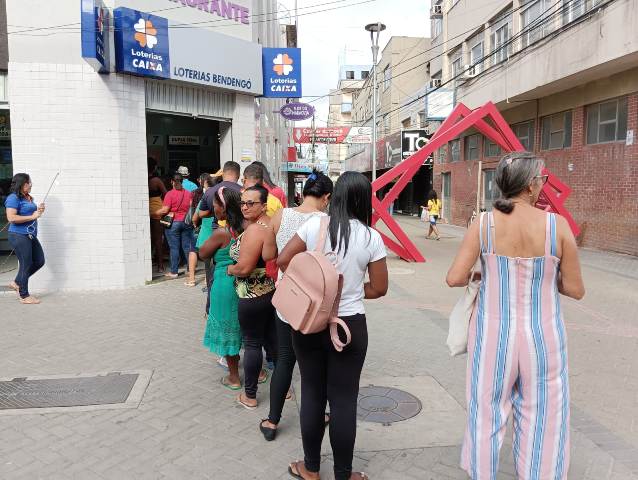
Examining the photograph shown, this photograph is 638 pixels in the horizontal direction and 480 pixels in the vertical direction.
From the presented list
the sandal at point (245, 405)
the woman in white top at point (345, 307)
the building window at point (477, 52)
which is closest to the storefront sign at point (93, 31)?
the sandal at point (245, 405)

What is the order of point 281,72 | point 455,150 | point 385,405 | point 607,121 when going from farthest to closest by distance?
point 455,150 → point 607,121 → point 281,72 → point 385,405

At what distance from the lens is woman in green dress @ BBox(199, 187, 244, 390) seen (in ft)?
13.3

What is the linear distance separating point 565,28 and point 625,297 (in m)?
7.42

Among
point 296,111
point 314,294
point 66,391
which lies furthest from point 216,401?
point 296,111

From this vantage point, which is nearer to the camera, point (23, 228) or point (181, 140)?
point (23, 228)

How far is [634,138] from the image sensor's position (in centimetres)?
1144

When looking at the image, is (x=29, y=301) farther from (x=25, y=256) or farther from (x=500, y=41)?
(x=500, y=41)

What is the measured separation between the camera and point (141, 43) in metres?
7.96

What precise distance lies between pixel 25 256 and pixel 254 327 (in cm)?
468

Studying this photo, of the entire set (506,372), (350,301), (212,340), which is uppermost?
(350,301)

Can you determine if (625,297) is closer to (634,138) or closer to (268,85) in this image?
(634,138)

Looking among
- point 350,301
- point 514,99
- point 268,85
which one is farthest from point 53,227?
point 514,99

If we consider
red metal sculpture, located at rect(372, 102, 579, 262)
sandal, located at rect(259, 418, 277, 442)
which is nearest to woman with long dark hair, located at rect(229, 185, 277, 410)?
sandal, located at rect(259, 418, 277, 442)

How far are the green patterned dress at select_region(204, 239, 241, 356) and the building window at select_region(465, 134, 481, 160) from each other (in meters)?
18.3
